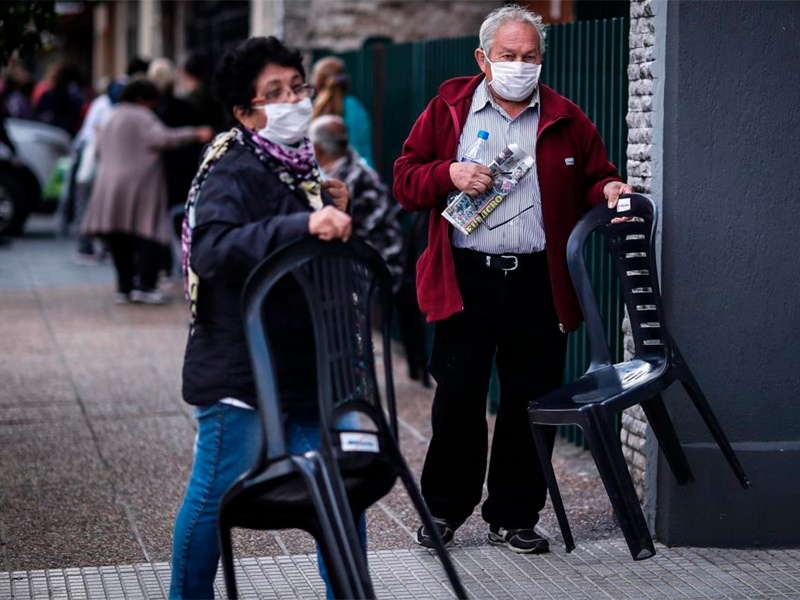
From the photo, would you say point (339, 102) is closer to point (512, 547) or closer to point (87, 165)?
point (512, 547)

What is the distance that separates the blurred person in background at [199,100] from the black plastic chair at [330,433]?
8443 millimetres

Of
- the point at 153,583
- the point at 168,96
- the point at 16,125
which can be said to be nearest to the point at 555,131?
the point at 153,583

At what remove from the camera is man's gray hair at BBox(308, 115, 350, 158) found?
766 centimetres

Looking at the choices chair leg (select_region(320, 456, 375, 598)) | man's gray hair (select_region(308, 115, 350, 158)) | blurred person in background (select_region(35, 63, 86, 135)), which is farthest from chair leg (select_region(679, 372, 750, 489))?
blurred person in background (select_region(35, 63, 86, 135))

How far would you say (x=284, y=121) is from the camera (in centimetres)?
383

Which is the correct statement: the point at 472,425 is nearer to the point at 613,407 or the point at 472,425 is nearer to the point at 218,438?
the point at 613,407

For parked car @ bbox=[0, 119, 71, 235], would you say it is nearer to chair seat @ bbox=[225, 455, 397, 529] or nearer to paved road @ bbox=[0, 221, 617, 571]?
paved road @ bbox=[0, 221, 617, 571]

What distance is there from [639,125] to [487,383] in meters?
1.06

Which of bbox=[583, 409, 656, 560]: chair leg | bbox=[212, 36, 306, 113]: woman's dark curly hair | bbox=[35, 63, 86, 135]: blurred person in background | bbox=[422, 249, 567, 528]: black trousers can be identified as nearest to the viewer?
bbox=[212, 36, 306, 113]: woman's dark curly hair

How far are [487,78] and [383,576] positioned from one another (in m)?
1.67

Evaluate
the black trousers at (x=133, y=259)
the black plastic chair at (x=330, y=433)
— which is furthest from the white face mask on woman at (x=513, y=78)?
the black trousers at (x=133, y=259)

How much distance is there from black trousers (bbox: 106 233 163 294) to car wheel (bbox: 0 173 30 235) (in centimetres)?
438

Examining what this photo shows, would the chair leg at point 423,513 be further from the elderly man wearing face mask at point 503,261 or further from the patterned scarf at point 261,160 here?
the elderly man wearing face mask at point 503,261

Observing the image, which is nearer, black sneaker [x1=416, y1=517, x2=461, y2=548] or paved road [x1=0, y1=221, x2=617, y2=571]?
black sneaker [x1=416, y1=517, x2=461, y2=548]
